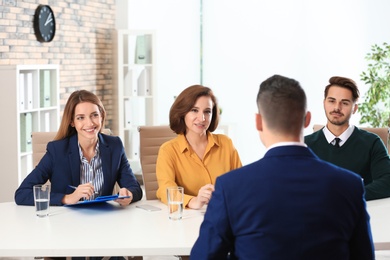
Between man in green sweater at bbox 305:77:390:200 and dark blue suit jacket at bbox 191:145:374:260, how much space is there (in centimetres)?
185

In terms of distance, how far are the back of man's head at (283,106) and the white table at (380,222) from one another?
98cm

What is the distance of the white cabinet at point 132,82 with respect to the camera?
8289 millimetres

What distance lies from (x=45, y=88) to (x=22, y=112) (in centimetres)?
54

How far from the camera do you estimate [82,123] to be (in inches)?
138

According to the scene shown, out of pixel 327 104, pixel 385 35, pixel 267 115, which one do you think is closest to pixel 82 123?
pixel 327 104

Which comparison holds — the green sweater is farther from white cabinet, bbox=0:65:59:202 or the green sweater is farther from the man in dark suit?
white cabinet, bbox=0:65:59:202

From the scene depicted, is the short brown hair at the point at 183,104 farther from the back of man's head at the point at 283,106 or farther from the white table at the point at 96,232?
the back of man's head at the point at 283,106

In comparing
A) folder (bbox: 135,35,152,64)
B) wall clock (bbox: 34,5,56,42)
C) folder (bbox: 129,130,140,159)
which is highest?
wall clock (bbox: 34,5,56,42)

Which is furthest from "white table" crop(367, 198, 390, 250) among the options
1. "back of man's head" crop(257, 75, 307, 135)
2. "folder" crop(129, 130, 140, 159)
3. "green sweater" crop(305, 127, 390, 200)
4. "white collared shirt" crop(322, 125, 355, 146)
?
"folder" crop(129, 130, 140, 159)

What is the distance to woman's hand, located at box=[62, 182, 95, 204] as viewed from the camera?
10.4ft

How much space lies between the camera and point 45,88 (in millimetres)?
6492

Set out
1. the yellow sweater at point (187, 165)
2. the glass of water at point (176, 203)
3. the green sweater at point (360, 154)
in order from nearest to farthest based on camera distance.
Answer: the glass of water at point (176, 203)
the yellow sweater at point (187, 165)
the green sweater at point (360, 154)

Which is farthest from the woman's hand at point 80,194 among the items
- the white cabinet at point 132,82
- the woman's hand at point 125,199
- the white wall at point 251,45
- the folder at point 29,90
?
the white wall at point 251,45

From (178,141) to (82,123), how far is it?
0.50 metres
